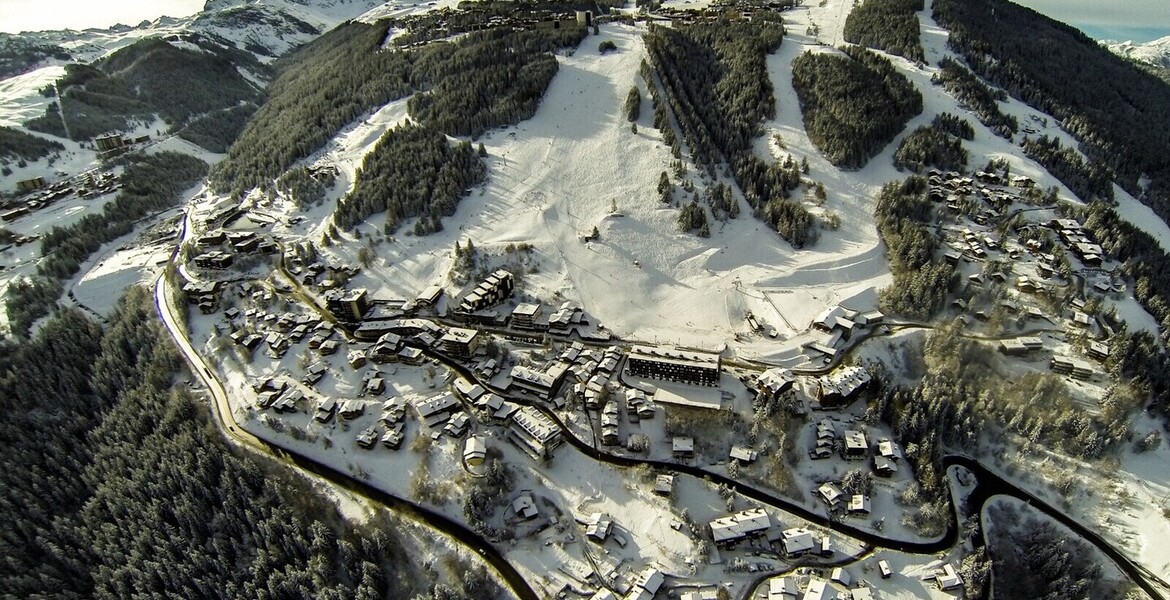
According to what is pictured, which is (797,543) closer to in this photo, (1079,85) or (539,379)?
(539,379)

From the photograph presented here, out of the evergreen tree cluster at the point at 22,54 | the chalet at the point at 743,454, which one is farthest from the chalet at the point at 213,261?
the evergreen tree cluster at the point at 22,54

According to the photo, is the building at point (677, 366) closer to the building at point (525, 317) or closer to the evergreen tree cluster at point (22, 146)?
the building at point (525, 317)

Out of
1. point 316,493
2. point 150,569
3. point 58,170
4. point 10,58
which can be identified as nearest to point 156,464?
point 150,569

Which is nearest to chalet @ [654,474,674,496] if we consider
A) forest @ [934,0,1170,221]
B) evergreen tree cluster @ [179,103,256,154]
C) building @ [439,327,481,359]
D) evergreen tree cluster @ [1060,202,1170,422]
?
building @ [439,327,481,359]

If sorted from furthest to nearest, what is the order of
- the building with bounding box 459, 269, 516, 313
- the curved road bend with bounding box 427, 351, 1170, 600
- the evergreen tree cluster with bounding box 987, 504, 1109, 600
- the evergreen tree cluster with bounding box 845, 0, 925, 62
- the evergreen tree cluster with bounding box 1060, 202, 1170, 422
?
1. the evergreen tree cluster with bounding box 845, 0, 925, 62
2. the building with bounding box 459, 269, 516, 313
3. the evergreen tree cluster with bounding box 1060, 202, 1170, 422
4. the curved road bend with bounding box 427, 351, 1170, 600
5. the evergreen tree cluster with bounding box 987, 504, 1109, 600

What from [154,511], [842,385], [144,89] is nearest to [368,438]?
[154,511]

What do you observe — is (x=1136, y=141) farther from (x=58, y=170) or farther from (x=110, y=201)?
(x=58, y=170)

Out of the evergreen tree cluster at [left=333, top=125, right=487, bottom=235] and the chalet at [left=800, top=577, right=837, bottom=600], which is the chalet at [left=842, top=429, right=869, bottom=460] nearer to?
the chalet at [left=800, top=577, right=837, bottom=600]
